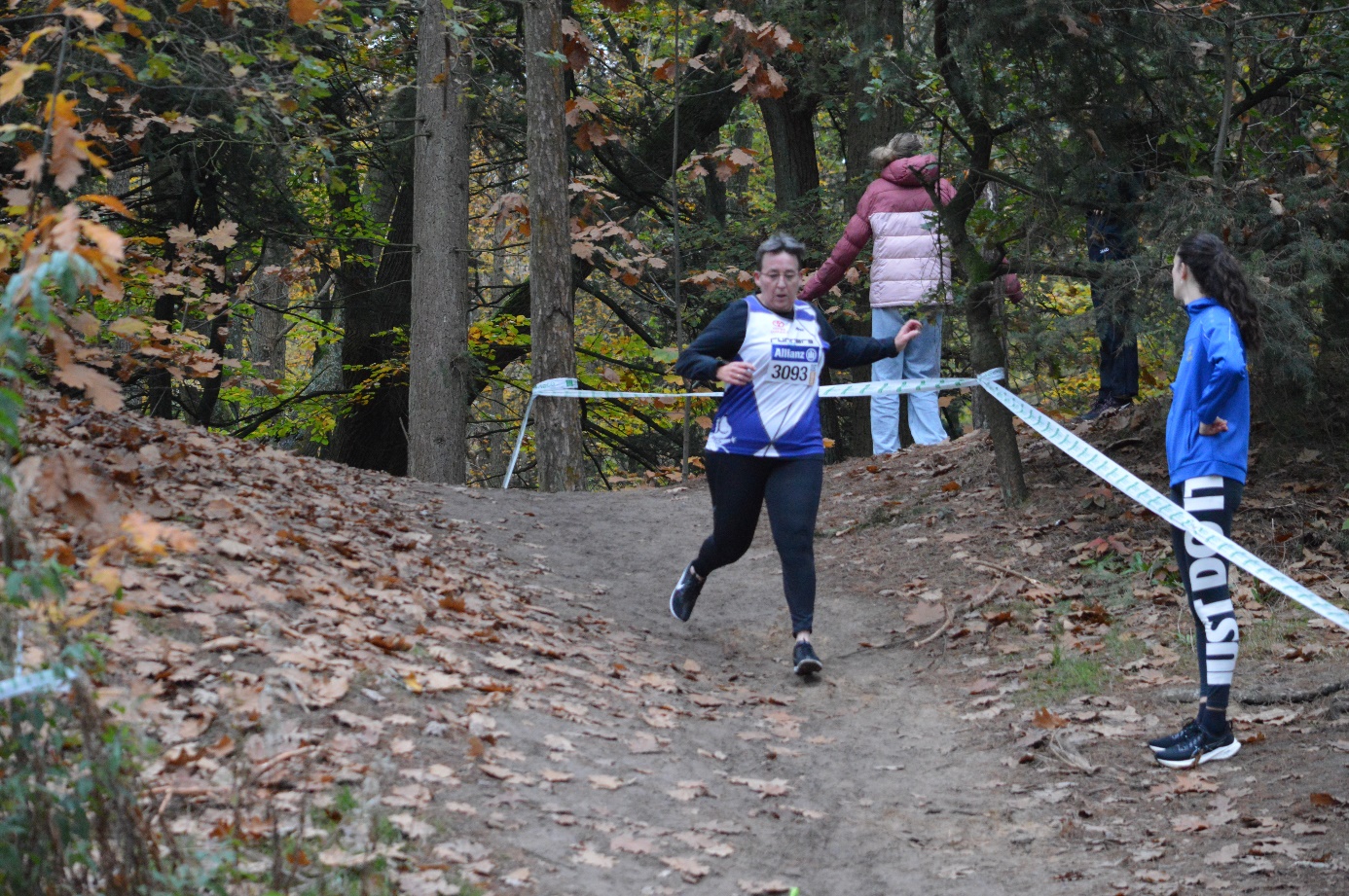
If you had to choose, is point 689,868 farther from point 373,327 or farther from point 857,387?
point 373,327

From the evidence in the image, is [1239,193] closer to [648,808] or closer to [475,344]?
[648,808]

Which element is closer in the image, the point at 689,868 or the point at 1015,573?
the point at 689,868

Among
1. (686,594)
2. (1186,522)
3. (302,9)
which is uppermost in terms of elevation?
(302,9)

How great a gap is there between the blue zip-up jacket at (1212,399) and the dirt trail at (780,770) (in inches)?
64.8

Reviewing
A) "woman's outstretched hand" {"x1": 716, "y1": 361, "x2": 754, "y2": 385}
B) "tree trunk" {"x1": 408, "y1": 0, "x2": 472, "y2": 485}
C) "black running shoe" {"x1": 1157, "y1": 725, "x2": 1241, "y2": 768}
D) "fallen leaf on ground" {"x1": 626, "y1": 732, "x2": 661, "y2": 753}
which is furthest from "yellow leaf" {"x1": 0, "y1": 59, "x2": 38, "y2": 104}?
"tree trunk" {"x1": 408, "y1": 0, "x2": 472, "y2": 485}

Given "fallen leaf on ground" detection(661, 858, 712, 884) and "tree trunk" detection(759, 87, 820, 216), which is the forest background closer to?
"tree trunk" detection(759, 87, 820, 216)

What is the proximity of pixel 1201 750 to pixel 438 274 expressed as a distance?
9.06 meters

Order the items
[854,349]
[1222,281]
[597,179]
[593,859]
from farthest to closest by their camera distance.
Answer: [597,179] < [854,349] < [1222,281] < [593,859]

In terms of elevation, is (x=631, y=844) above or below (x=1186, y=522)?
below

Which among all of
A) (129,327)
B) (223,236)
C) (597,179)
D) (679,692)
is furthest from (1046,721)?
(597,179)

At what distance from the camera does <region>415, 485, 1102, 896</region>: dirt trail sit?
160 inches

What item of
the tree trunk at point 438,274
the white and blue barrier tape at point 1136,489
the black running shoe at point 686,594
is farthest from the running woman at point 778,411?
the tree trunk at point 438,274

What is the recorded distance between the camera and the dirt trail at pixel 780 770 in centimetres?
407

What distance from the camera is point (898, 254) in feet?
34.7
